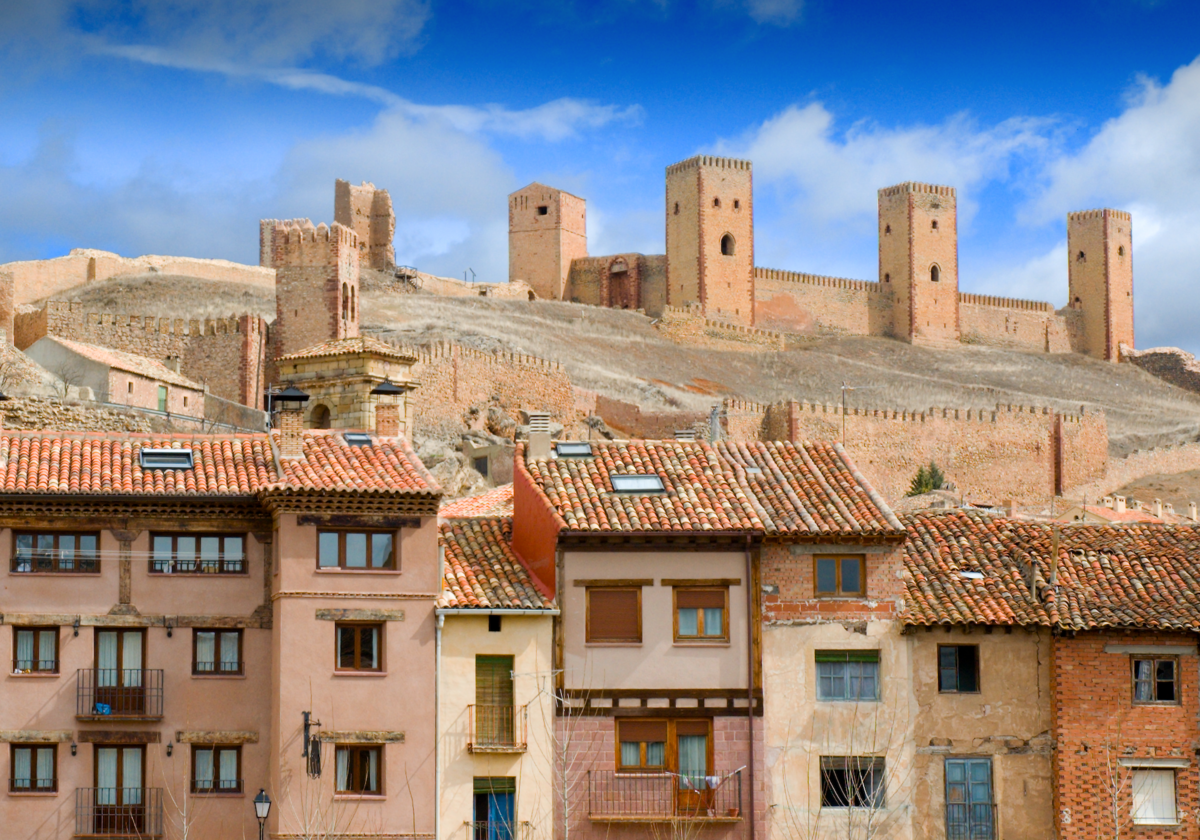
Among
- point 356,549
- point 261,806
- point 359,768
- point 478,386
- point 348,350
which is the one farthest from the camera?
point 478,386

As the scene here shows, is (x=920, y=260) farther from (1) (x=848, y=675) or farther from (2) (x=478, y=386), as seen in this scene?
(1) (x=848, y=675)

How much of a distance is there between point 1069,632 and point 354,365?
71.8 ft

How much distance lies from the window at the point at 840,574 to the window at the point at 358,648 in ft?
23.8

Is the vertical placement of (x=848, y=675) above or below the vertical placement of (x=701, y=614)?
below

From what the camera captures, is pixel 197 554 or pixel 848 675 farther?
pixel 848 675

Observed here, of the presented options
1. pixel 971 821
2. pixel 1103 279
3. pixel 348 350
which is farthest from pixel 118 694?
pixel 1103 279

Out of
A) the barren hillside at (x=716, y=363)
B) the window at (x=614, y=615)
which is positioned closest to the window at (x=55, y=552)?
the window at (x=614, y=615)

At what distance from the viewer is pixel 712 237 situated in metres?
114

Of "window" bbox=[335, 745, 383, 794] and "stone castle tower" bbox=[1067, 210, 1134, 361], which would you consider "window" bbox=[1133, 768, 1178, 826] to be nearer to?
"window" bbox=[335, 745, 383, 794]

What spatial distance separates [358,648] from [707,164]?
87.4 meters

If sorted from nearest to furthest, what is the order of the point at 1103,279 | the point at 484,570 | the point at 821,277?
the point at 484,570 → the point at 821,277 → the point at 1103,279

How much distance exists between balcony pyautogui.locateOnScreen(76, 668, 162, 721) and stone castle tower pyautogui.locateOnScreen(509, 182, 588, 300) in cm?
9378

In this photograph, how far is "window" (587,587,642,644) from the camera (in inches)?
1203

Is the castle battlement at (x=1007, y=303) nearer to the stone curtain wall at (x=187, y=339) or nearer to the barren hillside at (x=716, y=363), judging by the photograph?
the barren hillside at (x=716, y=363)
